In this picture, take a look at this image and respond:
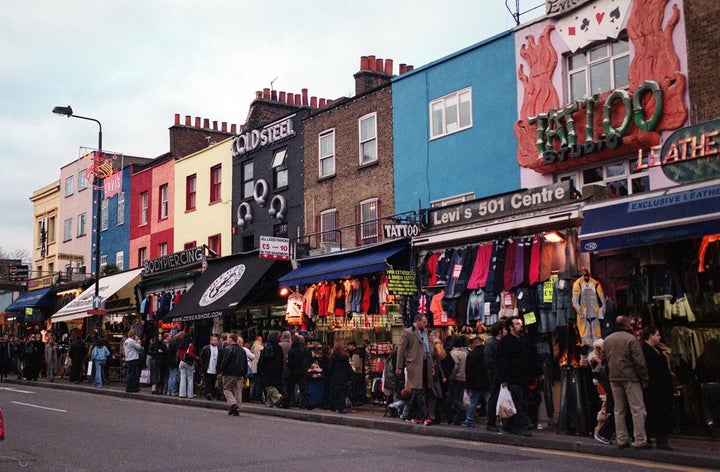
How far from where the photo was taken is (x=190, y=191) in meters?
34.7

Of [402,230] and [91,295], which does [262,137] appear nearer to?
[91,295]

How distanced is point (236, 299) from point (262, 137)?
303 inches

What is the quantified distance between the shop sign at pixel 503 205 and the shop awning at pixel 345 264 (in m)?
1.31

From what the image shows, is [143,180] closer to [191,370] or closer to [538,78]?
[191,370]

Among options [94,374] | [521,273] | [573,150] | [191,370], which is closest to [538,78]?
[573,150]

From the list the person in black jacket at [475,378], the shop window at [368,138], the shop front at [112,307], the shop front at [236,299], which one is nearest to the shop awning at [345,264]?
the shop front at [236,299]

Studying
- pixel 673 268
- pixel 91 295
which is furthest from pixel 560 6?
pixel 91 295

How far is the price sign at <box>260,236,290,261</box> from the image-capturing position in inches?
928

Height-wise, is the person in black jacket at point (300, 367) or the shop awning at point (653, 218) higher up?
the shop awning at point (653, 218)

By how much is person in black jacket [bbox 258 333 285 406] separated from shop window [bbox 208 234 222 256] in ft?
41.1

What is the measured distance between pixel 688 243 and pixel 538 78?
697 centimetres

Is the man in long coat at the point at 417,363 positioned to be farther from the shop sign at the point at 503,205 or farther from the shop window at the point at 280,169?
the shop window at the point at 280,169

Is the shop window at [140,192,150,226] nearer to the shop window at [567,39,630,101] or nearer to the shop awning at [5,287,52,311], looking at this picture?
the shop awning at [5,287,52,311]

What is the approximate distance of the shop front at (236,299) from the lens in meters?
24.9
